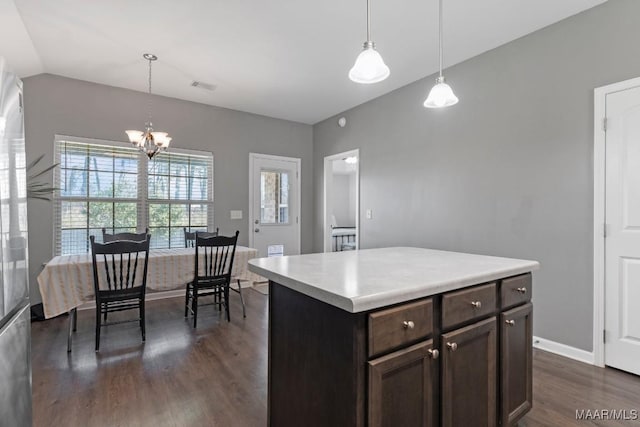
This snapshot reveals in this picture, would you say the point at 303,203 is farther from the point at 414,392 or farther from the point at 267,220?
the point at 414,392

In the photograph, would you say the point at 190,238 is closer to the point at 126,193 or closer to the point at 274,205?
the point at 126,193

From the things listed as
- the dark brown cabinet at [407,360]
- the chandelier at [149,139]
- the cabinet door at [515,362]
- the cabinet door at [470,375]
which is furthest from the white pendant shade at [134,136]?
the cabinet door at [515,362]

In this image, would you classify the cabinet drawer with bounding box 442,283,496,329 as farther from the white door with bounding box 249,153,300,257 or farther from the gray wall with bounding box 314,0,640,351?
the white door with bounding box 249,153,300,257

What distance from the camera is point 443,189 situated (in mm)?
3574

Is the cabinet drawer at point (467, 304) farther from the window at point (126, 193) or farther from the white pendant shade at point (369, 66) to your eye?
the window at point (126, 193)

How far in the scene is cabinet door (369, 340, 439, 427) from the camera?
1067mm

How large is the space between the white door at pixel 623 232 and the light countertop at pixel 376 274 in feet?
4.08

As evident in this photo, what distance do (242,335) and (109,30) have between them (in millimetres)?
2975

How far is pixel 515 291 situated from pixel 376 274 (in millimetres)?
777

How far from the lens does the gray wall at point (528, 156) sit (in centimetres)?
249

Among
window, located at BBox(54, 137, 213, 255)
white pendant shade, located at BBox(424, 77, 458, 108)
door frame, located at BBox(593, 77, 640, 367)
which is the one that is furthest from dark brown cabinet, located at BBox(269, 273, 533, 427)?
window, located at BBox(54, 137, 213, 255)

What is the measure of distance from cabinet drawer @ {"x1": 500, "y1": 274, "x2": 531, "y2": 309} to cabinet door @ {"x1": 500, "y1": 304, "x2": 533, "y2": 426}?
39 mm

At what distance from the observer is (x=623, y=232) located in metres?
2.32

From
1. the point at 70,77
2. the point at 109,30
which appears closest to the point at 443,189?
the point at 109,30
